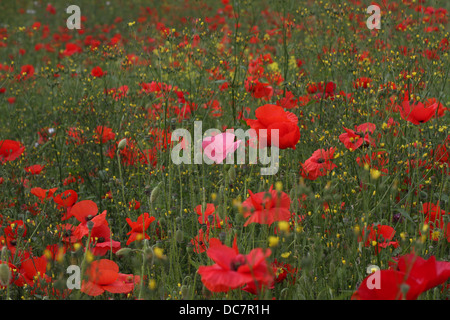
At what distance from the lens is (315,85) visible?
3.13 metres

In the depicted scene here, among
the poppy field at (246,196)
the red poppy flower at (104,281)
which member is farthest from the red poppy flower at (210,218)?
the red poppy flower at (104,281)

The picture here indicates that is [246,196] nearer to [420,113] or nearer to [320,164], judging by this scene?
[320,164]

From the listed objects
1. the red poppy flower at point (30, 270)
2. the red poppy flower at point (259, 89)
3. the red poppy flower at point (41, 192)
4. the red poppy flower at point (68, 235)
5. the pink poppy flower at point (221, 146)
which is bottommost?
the red poppy flower at point (30, 270)

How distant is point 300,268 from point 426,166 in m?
0.87

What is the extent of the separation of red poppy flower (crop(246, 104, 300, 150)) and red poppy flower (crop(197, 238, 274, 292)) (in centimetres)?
49

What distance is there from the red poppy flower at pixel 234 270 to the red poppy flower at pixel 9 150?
149cm

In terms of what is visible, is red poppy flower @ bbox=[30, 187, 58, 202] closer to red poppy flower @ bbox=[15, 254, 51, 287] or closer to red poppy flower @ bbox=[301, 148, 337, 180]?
red poppy flower @ bbox=[15, 254, 51, 287]

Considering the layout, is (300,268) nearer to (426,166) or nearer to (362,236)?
(362,236)

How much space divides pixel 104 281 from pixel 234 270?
0.41 metres

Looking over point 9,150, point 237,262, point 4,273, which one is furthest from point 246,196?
point 9,150

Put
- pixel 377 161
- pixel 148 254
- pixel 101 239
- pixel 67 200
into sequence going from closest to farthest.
Answer: pixel 148 254 → pixel 101 239 → pixel 67 200 → pixel 377 161

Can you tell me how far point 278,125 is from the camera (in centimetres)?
162

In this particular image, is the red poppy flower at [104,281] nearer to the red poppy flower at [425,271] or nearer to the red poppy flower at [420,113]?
the red poppy flower at [425,271]

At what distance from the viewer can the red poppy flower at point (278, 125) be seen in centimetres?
162
